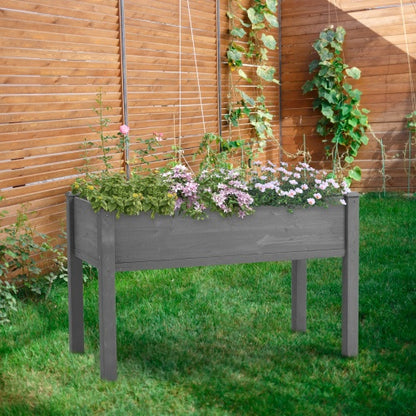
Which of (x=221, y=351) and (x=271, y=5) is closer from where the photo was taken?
(x=221, y=351)

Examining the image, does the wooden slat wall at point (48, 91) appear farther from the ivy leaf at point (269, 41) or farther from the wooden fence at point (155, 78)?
the ivy leaf at point (269, 41)

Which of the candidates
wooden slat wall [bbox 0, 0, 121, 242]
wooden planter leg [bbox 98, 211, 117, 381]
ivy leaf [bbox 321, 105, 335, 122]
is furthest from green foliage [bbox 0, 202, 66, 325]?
ivy leaf [bbox 321, 105, 335, 122]

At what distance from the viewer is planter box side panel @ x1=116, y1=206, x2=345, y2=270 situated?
9.63ft

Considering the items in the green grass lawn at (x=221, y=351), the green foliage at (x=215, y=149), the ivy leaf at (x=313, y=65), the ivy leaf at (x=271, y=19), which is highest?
the ivy leaf at (x=271, y=19)

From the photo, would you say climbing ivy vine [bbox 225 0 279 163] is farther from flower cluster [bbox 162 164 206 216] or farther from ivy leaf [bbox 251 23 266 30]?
flower cluster [bbox 162 164 206 216]

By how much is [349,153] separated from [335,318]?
471cm

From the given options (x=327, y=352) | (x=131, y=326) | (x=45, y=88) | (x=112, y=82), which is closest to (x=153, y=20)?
(x=112, y=82)

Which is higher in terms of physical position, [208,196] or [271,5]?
[271,5]

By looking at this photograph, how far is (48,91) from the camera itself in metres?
4.45

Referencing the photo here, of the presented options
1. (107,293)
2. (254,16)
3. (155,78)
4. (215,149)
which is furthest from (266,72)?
(107,293)

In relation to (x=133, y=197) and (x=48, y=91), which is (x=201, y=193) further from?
(x=48, y=91)

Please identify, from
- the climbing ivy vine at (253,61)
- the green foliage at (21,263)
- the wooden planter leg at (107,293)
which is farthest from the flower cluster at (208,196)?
the climbing ivy vine at (253,61)

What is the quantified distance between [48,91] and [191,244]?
1977 mm

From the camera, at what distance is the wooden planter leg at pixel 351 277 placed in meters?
3.17
